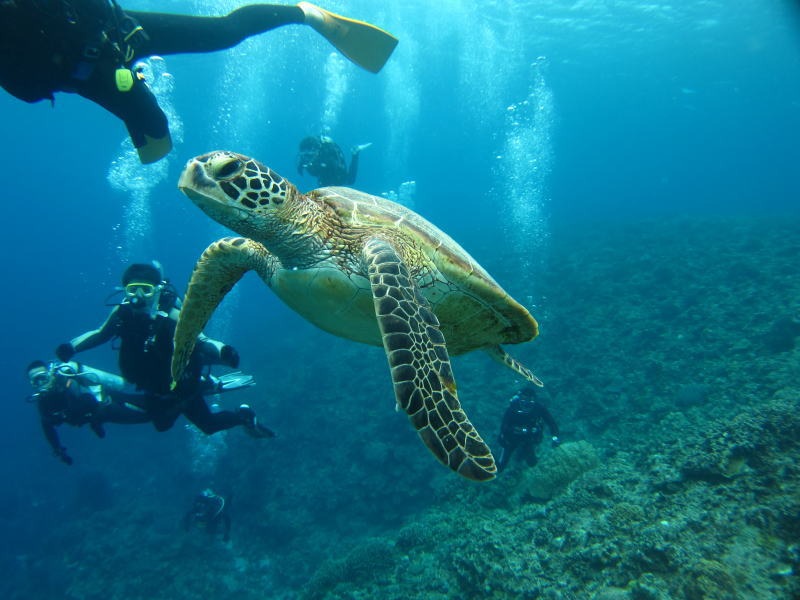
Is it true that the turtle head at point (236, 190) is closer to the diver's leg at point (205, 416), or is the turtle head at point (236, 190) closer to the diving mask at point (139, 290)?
the diving mask at point (139, 290)

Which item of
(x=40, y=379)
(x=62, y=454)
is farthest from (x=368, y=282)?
(x=62, y=454)

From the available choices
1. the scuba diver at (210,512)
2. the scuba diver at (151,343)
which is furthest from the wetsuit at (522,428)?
the scuba diver at (210,512)

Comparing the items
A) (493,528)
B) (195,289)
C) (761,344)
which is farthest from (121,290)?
(761,344)

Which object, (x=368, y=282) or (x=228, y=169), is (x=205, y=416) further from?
(x=228, y=169)

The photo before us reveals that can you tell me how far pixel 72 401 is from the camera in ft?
17.9

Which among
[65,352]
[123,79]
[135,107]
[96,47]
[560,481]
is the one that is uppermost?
[96,47]

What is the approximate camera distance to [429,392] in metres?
1.85

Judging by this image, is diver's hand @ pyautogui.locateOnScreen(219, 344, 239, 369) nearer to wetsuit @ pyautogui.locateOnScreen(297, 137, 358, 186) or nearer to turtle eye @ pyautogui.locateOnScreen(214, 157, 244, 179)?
turtle eye @ pyautogui.locateOnScreen(214, 157, 244, 179)

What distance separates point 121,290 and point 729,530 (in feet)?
21.1

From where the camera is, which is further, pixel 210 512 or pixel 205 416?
pixel 210 512

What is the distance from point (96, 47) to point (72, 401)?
4.61 meters

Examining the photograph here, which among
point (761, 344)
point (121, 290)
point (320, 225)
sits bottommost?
point (121, 290)

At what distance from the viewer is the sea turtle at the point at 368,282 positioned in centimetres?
183

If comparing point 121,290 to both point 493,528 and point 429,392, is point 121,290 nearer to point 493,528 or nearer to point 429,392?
point 429,392
